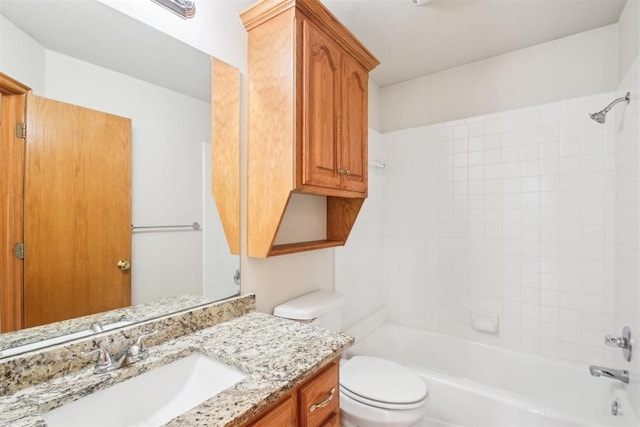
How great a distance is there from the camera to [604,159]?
1813mm

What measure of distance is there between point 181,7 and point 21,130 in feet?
2.40

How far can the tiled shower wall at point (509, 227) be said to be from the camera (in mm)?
1848

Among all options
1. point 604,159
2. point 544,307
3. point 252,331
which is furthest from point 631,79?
point 252,331

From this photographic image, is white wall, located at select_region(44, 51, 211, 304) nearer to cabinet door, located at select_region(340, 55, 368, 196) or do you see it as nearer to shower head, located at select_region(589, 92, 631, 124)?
cabinet door, located at select_region(340, 55, 368, 196)

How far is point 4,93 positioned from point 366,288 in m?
2.22

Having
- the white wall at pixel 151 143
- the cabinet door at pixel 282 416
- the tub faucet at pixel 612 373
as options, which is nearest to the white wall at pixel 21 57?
the white wall at pixel 151 143

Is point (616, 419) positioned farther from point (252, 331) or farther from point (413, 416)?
point (252, 331)

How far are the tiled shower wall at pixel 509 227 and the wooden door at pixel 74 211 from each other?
191 centimetres

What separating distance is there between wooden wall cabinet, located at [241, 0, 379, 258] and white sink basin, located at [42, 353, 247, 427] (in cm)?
53

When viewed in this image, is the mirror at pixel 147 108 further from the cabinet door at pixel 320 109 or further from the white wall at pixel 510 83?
the white wall at pixel 510 83

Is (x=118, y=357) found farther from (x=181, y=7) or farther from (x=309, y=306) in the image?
(x=181, y=7)

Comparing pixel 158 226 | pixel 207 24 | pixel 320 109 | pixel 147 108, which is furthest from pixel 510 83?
pixel 158 226

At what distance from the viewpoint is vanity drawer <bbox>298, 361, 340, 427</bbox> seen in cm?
90

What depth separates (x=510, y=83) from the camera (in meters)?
2.13
